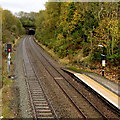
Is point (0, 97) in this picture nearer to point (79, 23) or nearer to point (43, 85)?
point (43, 85)

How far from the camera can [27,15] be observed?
413 feet

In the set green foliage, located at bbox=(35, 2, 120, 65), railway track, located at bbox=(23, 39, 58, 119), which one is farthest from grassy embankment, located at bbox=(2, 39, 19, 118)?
green foliage, located at bbox=(35, 2, 120, 65)

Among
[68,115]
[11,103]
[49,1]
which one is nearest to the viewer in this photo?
[68,115]

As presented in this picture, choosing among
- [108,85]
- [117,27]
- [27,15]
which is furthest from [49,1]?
[27,15]

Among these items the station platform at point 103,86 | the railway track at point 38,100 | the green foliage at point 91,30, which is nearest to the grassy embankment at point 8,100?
the railway track at point 38,100

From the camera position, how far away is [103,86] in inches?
581

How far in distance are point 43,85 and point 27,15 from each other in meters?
116

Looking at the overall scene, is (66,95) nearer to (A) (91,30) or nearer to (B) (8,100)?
(B) (8,100)

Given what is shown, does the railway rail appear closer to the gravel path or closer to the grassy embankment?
the gravel path

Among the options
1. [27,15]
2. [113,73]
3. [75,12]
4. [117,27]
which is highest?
[27,15]

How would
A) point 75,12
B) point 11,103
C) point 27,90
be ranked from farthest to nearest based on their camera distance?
point 75,12, point 27,90, point 11,103

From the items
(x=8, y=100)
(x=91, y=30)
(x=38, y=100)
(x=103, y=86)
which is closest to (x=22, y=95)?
(x=8, y=100)

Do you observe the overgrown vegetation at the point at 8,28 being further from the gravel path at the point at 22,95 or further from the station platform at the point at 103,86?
the station platform at the point at 103,86

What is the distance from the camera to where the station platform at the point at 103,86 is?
1210 cm
